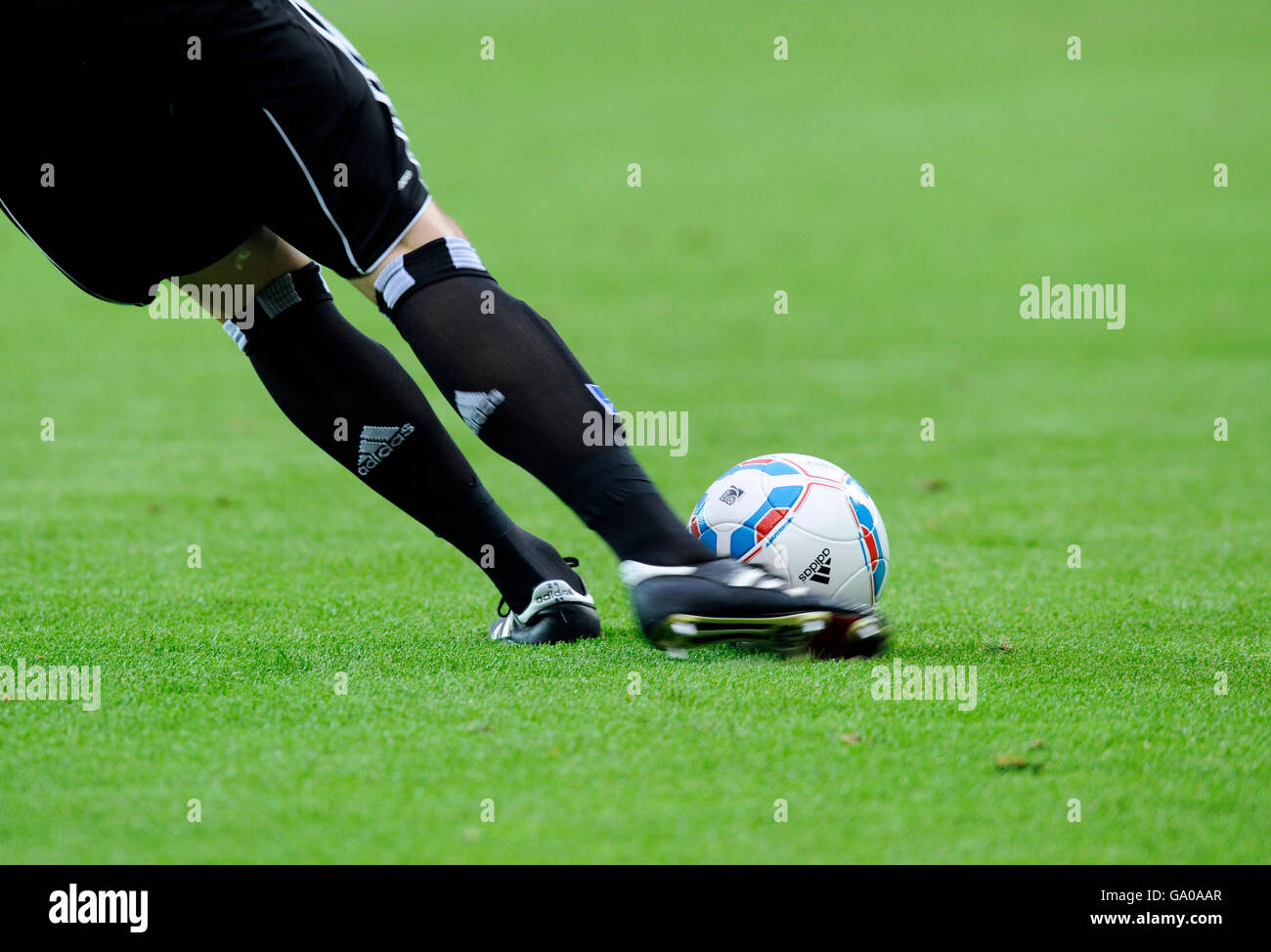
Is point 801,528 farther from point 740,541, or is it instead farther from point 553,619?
point 553,619

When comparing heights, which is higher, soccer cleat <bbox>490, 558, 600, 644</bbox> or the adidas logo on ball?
the adidas logo on ball

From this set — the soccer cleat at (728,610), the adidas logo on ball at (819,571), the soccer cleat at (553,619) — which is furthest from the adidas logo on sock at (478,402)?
the adidas logo on ball at (819,571)

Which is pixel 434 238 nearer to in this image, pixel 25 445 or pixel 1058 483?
pixel 1058 483

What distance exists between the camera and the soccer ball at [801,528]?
367 cm

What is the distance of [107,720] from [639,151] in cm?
1642

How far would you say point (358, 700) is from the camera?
3.09m

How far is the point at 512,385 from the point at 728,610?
2.29ft

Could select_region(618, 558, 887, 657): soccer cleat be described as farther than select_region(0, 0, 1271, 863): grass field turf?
Yes

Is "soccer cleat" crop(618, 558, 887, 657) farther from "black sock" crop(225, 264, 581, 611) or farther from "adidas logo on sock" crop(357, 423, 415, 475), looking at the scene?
"adidas logo on sock" crop(357, 423, 415, 475)

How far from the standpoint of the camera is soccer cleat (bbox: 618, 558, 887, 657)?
3.16 m

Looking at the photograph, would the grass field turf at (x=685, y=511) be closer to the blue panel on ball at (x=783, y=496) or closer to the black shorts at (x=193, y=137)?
the black shorts at (x=193, y=137)

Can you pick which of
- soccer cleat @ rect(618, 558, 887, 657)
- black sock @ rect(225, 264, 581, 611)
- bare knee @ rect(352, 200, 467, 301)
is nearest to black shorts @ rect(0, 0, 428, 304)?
bare knee @ rect(352, 200, 467, 301)

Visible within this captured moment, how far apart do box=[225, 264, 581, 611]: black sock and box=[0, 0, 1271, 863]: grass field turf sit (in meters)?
0.32

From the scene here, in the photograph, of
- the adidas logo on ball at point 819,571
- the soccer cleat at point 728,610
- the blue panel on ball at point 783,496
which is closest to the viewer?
the soccer cleat at point 728,610
